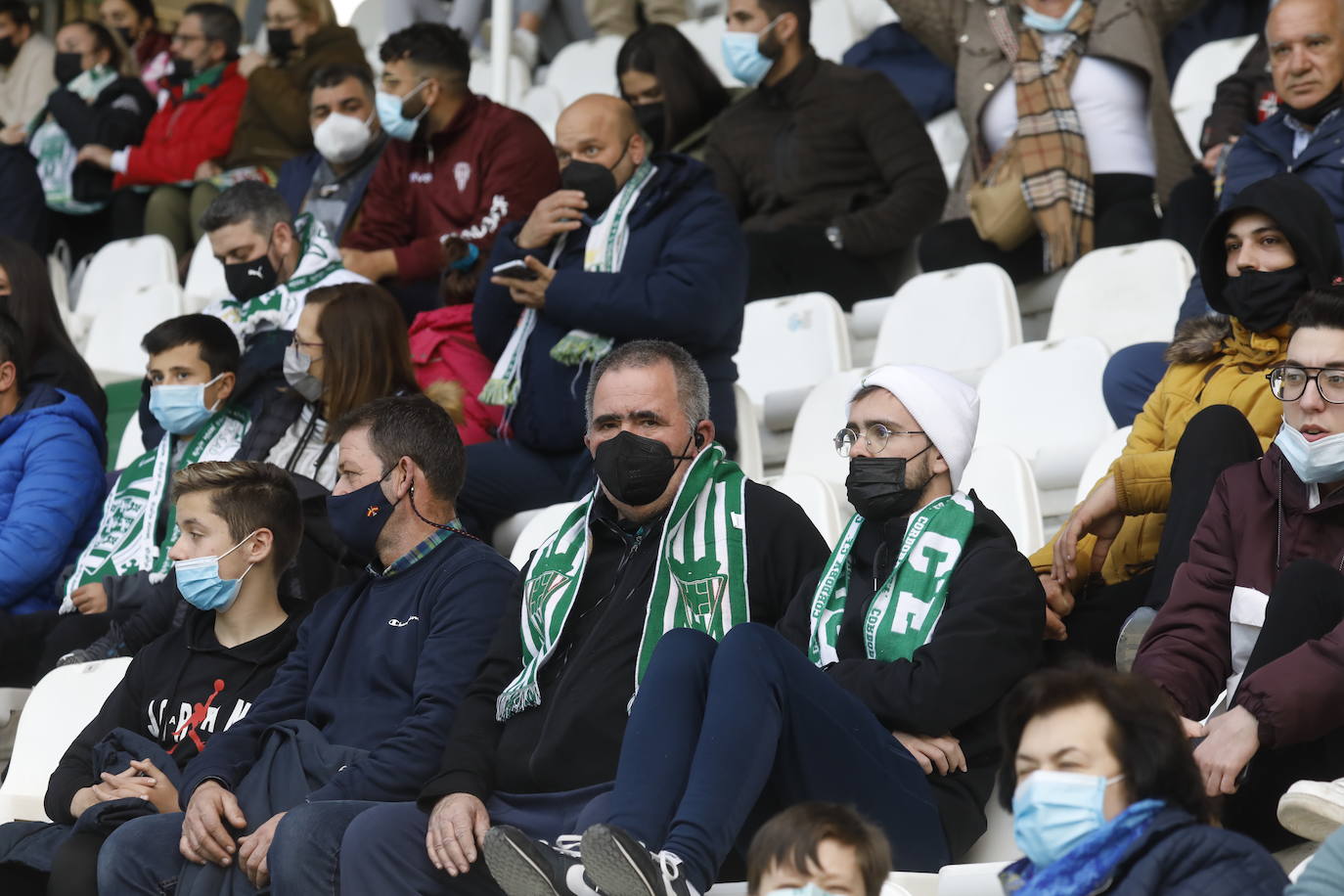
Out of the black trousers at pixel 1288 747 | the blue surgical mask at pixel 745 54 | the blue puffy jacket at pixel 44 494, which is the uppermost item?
the blue surgical mask at pixel 745 54

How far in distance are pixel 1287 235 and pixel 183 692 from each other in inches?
83.9

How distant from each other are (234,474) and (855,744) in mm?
1622

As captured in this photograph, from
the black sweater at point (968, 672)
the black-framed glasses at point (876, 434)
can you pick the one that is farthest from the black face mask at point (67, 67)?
the black sweater at point (968, 672)

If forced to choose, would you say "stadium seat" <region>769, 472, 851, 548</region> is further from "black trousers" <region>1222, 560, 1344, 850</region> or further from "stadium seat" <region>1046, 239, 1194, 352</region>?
"black trousers" <region>1222, 560, 1344, 850</region>

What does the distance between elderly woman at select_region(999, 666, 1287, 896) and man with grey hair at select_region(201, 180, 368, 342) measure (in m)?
3.07

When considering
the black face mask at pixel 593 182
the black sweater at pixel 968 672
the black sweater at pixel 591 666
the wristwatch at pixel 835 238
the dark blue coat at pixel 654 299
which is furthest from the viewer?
the wristwatch at pixel 835 238

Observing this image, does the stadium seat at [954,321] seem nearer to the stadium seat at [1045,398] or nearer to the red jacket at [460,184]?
the stadium seat at [1045,398]

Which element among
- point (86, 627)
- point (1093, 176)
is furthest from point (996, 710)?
point (1093, 176)

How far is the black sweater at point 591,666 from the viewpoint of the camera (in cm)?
300

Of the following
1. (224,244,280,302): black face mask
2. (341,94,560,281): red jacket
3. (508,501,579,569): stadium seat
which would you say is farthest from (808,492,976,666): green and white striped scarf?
(341,94,560,281): red jacket

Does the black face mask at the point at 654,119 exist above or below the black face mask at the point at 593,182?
below

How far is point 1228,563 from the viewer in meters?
2.84

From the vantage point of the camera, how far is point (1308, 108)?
414 cm

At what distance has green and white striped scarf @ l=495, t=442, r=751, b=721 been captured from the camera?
3.08 meters
